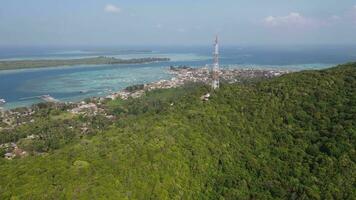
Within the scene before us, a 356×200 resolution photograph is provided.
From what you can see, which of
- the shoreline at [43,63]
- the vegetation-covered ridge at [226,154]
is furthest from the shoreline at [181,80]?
the shoreline at [43,63]

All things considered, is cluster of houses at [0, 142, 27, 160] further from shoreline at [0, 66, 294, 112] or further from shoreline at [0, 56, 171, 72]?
shoreline at [0, 56, 171, 72]

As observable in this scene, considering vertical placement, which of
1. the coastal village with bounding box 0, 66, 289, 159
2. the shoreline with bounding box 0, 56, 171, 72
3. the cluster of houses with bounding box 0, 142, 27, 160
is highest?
the shoreline with bounding box 0, 56, 171, 72

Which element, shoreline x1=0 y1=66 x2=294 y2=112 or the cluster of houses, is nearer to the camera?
the cluster of houses

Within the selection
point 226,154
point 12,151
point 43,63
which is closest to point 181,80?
→ point 12,151

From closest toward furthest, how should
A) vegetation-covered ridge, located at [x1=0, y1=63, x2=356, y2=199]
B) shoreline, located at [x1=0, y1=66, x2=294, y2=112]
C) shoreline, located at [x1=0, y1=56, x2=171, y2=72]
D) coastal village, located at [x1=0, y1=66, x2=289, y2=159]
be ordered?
vegetation-covered ridge, located at [x1=0, y1=63, x2=356, y2=199] → coastal village, located at [x1=0, y1=66, x2=289, y2=159] → shoreline, located at [x1=0, y1=66, x2=294, y2=112] → shoreline, located at [x1=0, y1=56, x2=171, y2=72]

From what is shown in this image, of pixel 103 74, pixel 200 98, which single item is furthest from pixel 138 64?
pixel 200 98

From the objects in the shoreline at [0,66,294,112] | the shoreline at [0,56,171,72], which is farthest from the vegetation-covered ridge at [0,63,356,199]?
the shoreline at [0,56,171,72]

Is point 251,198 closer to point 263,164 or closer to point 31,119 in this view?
point 263,164

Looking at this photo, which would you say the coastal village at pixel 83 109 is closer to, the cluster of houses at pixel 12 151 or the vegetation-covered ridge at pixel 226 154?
the cluster of houses at pixel 12 151

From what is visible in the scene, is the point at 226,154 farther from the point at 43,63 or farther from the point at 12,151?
the point at 43,63
